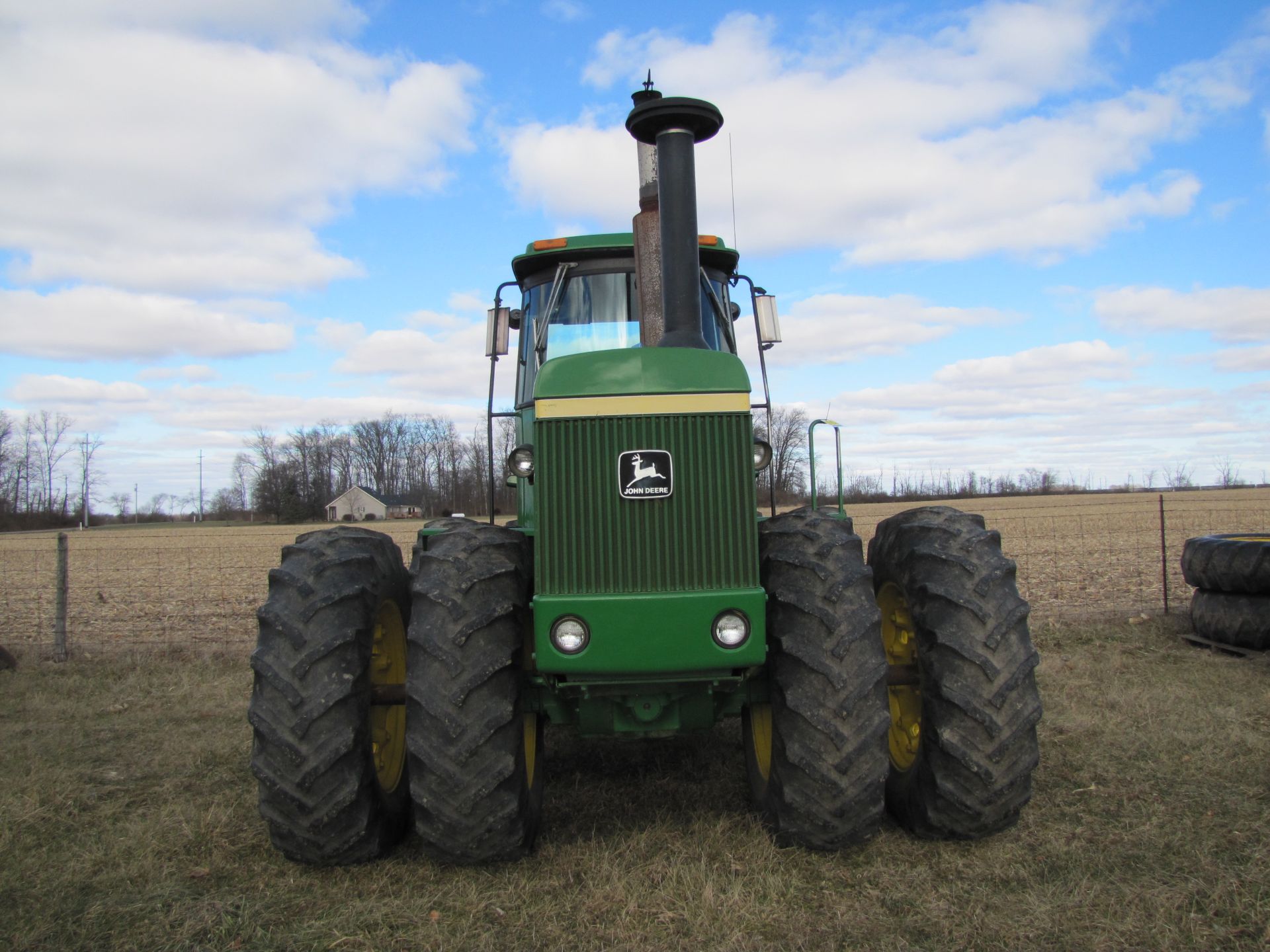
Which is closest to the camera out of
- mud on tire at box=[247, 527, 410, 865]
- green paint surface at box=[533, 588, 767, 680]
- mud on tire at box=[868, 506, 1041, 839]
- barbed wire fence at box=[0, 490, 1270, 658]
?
green paint surface at box=[533, 588, 767, 680]

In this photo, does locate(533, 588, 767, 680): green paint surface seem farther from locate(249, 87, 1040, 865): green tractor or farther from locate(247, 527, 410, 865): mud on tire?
locate(247, 527, 410, 865): mud on tire

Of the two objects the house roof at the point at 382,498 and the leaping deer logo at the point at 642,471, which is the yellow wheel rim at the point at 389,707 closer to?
the leaping deer logo at the point at 642,471

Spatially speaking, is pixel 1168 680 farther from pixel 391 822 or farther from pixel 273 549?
pixel 273 549

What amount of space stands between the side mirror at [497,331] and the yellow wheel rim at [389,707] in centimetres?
161

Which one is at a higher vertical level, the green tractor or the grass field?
the green tractor

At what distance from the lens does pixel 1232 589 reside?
27.8ft

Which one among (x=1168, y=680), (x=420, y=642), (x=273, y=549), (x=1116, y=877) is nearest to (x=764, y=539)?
(x=420, y=642)

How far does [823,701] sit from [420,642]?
5.18ft

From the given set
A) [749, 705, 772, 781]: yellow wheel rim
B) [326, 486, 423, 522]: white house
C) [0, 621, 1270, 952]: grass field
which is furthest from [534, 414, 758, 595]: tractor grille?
[326, 486, 423, 522]: white house

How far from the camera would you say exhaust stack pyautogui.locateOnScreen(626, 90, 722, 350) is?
14.5 ft

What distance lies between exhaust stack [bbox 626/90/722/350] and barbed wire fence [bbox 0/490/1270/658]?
7.50 m

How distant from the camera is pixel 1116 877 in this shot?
12.2ft

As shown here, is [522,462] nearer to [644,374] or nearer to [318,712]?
[644,374]

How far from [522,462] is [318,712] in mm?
1342
